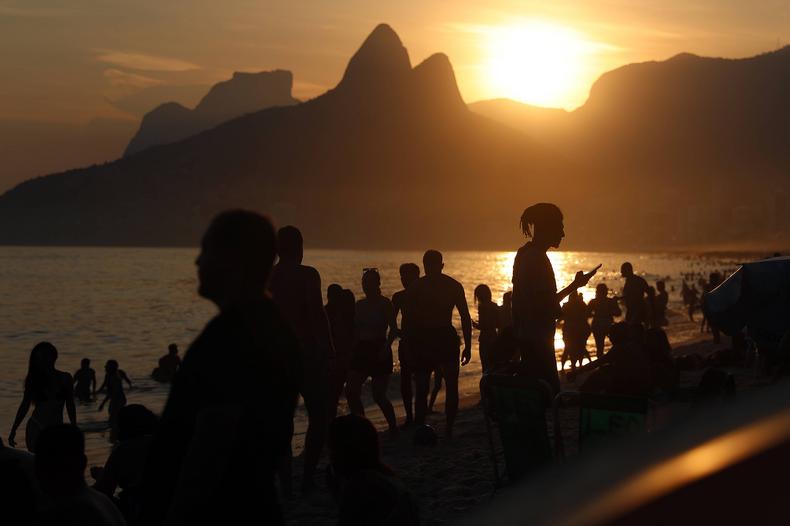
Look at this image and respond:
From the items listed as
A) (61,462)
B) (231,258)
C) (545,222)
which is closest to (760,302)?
(545,222)

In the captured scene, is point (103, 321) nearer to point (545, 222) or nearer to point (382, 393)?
point (382, 393)

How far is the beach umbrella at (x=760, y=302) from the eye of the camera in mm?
10023

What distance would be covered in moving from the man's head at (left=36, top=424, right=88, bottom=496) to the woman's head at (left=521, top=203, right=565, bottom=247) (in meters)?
3.40

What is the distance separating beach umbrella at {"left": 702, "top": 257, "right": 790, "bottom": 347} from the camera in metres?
10.0

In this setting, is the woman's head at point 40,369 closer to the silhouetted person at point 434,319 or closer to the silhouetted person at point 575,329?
the silhouetted person at point 434,319

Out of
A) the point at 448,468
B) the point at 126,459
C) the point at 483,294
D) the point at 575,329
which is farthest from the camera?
the point at 575,329

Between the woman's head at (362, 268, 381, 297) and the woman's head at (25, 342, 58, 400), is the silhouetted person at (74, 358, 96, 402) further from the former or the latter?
the woman's head at (362, 268, 381, 297)

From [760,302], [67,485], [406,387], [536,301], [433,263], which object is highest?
[433,263]

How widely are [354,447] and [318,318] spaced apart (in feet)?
9.06

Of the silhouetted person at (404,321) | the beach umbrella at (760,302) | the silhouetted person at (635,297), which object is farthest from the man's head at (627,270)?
the silhouetted person at (404,321)

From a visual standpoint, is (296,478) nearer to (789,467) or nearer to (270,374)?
(270,374)

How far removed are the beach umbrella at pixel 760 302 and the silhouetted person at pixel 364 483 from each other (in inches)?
278

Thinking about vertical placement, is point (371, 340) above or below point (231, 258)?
below

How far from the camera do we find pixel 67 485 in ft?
11.3
